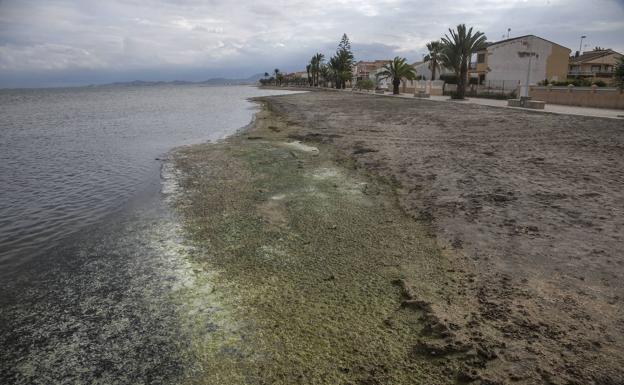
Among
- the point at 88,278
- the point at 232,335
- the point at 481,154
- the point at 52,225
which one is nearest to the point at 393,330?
the point at 232,335

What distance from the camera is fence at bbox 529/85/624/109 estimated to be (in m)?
24.5

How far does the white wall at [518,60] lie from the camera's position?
166 feet

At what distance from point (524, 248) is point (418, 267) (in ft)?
5.14

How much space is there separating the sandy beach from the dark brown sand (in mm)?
19

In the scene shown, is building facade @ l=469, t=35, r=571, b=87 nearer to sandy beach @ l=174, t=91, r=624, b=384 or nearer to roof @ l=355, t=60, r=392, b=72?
sandy beach @ l=174, t=91, r=624, b=384

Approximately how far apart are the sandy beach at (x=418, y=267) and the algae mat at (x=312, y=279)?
20 mm

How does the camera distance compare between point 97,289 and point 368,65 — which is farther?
point 368,65

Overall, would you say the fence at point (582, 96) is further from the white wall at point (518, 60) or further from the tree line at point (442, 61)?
the white wall at point (518, 60)

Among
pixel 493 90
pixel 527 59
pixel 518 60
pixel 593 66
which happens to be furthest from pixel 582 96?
pixel 593 66

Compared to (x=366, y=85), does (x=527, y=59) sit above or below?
above

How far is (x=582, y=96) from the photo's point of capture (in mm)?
27062

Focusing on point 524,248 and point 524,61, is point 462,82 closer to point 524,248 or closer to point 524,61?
point 524,61

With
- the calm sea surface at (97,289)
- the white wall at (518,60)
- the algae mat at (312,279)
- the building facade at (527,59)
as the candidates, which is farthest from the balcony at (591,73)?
the calm sea surface at (97,289)

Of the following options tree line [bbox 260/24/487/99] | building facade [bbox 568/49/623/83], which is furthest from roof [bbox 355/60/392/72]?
building facade [bbox 568/49/623/83]
